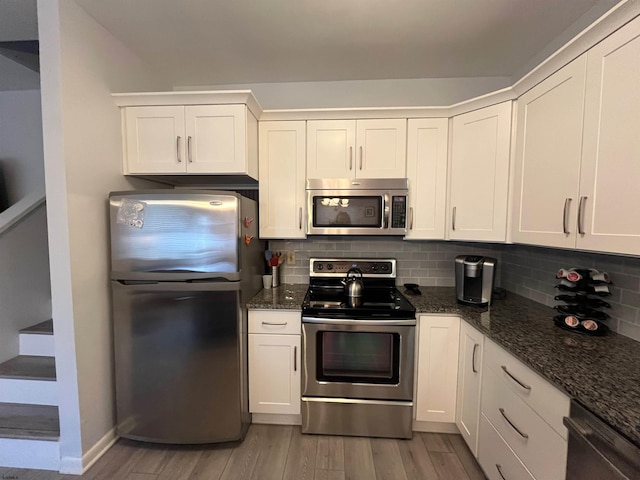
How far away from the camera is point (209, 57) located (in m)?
2.10

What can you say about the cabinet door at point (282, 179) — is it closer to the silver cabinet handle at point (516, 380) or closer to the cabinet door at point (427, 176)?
the cabinet door at point (427, 176)

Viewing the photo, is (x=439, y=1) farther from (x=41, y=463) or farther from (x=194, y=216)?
(x=41, y=463)

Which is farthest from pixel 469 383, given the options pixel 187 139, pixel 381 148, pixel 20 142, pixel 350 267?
pixel 20 142

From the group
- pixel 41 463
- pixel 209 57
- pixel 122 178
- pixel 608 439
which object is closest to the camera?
pixel 608 439

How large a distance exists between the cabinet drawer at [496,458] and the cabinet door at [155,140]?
2.47 meters

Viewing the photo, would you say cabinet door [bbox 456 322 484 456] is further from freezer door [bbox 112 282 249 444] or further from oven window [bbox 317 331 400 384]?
freezer door [bbox 112 282 249 444]

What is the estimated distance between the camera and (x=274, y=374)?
1.95 m

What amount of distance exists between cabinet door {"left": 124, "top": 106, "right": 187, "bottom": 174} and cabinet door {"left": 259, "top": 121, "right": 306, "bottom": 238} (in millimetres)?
588

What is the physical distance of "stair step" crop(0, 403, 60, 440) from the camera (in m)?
1.65

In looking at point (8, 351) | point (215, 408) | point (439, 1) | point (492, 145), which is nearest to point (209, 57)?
point (439, 1)

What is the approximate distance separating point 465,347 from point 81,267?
2.40 metres

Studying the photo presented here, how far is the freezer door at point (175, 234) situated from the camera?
1678 millimetres

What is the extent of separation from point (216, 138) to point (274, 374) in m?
1.70

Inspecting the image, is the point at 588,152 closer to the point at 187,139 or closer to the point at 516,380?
the point at 516,380
